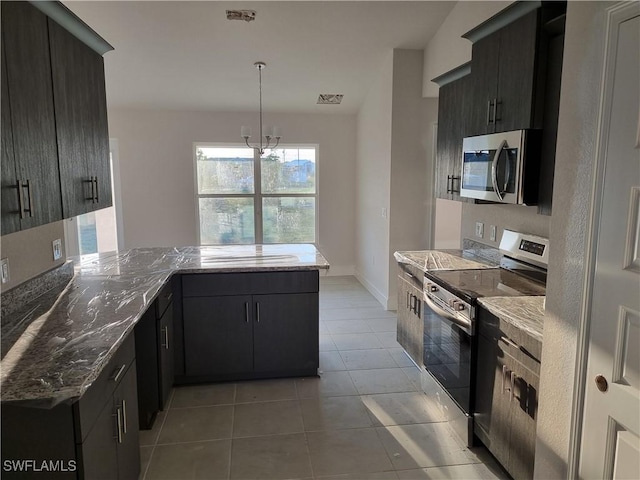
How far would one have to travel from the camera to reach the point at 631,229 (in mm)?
1344

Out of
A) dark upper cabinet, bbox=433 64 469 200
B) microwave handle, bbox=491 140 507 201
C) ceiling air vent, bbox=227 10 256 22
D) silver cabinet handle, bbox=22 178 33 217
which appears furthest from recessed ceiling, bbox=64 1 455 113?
silver cabinet handle, bbox=22 178 33 217

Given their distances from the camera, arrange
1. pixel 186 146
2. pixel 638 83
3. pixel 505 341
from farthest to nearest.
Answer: pixel 186 146 → pixel 505 341 → pixel 638 83

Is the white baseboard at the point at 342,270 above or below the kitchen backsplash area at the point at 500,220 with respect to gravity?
below

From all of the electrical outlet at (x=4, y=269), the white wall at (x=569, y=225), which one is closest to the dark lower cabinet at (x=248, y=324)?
the electrical outlet at (x=4, y=269)

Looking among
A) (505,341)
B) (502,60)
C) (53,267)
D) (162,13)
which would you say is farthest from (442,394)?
(162,13)

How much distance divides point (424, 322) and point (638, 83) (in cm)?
212

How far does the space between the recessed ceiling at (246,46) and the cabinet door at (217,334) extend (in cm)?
259

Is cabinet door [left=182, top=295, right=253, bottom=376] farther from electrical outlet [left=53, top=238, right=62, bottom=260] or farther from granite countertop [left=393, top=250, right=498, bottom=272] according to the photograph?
granite countertop [left=393, top=250, right=498, bottom=272]

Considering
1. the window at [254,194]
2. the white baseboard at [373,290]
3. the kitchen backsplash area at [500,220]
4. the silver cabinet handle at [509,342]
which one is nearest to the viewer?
the silver cabinet handle at [509,342]

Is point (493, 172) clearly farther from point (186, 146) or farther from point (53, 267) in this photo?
point (186, 146)

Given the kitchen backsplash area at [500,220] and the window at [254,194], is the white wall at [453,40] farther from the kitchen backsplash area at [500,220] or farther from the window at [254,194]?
the window at [254,194]

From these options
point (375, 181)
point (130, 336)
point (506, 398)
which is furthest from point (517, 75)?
point (375, 181)

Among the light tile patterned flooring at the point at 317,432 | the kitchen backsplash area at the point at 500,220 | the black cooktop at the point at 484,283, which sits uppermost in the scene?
the kitchen backsplash area at the point at 500,220

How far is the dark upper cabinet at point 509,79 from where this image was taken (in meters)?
2.40
